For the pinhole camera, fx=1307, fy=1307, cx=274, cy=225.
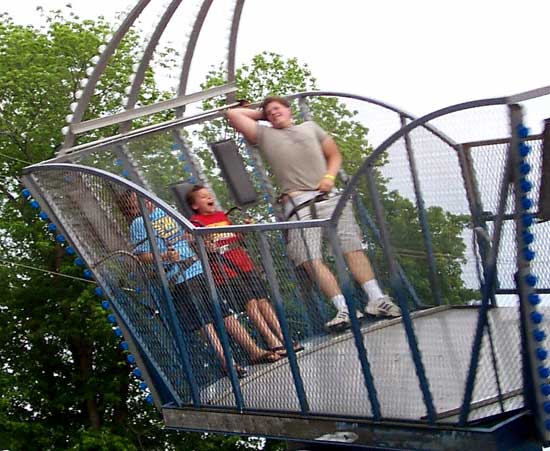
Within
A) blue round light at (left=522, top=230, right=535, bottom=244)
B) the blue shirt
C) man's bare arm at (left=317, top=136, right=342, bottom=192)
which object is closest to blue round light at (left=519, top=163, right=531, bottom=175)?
blue round light at (left=522, top=230, right=535, bottom=244)

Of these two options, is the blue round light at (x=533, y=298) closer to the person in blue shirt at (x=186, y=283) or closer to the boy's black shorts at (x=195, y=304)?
the person in blue shirt at (x=186, y=283)

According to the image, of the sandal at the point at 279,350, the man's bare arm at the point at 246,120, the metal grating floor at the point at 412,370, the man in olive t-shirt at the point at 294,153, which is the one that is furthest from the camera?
the man's bare arm at the point at 246,120

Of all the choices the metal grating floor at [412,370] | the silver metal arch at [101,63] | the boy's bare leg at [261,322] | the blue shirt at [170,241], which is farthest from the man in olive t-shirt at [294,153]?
the metal grating floor at [412,370]

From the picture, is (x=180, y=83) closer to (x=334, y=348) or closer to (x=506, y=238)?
(x=334, y=348)

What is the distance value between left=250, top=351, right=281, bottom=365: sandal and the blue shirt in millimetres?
623

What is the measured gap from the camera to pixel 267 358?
→ 7.83 meters

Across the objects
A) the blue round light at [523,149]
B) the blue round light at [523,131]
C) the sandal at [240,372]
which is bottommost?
the sandal at [240,372]

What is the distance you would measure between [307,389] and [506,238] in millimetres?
1829

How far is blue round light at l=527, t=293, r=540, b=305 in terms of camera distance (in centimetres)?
622

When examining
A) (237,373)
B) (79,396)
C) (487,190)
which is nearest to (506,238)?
(487,190)

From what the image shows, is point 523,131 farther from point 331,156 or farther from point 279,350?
point 331,156

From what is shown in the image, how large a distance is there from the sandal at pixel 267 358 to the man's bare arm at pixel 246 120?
2182 millimetres

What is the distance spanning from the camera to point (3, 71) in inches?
1065

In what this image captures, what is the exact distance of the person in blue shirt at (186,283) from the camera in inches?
310
